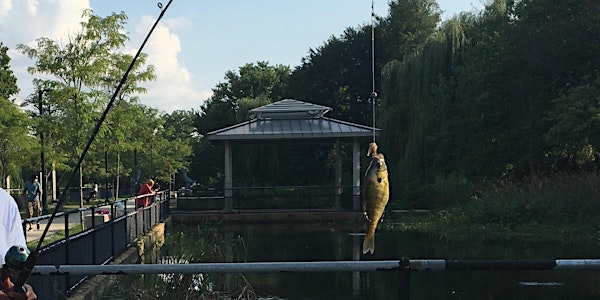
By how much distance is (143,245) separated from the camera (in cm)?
1353

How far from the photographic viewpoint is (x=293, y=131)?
2572 centimetres

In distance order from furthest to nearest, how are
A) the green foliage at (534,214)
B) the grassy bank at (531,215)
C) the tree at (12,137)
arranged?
1. the tree at (12,137)
2. the green foliage at (534,214)
3. the grassy bank at (531,215)

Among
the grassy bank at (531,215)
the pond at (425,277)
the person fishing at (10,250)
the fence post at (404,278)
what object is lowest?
the pond at (425,277)

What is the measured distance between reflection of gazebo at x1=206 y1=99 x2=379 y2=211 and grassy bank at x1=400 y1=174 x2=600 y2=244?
4257mm

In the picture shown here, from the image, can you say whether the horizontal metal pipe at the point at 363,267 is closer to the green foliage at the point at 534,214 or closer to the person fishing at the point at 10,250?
the person fishing at the point at 10,250

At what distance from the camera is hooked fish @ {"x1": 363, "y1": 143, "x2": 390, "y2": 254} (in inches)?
138

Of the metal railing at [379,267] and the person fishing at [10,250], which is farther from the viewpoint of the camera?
the metal railing at [379,267]

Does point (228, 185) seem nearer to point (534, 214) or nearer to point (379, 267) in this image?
point (534, 214)

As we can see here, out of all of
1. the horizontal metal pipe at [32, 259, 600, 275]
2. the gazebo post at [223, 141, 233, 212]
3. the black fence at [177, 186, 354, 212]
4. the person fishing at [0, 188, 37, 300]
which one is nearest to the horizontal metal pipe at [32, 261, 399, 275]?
the horizontal metal pipe at [32, 259, 600, 275]

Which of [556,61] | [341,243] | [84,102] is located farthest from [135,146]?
[556,61]

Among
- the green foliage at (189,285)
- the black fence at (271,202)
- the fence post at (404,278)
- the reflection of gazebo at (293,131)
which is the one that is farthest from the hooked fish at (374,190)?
the black fence at (271,202)

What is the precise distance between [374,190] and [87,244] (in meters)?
6.86

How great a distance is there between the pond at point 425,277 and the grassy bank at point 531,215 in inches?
73.2

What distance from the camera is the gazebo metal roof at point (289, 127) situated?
25.3m
